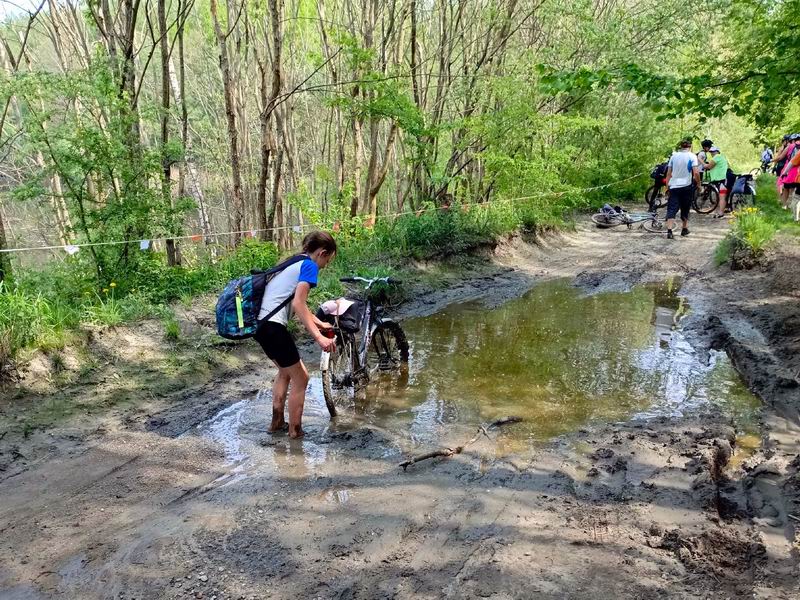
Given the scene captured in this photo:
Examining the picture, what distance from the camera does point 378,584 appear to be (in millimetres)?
2787

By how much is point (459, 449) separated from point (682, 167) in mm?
10227

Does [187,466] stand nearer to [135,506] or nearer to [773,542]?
[135,506]

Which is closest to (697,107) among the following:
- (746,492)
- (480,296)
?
(746,492)

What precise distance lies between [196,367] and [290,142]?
533 inches

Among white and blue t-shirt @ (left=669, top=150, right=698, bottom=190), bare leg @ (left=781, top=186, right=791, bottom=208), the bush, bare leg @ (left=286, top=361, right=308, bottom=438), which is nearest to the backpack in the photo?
bare leg @ (left=286, top=361, right=308, bottom=438)

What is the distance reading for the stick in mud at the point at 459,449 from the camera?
4.12m

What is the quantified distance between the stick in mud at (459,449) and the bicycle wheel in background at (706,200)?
13154mm

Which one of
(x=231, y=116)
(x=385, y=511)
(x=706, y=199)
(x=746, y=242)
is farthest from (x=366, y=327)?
(x=706, y=199)

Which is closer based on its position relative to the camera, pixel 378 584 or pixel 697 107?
pixel 378 584

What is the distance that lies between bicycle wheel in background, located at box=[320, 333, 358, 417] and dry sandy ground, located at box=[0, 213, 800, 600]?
0.28m

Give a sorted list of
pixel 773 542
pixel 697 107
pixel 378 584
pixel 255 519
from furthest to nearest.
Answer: pixel 697 107
pixel 255 519
pixel 773 542
pixel 378 584

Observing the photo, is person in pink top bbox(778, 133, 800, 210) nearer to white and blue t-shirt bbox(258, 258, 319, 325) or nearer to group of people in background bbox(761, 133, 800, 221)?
group of people in background bbox(761, 133, 800, 221)

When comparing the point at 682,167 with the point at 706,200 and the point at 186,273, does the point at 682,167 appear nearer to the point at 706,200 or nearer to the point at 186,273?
the point at 706,200

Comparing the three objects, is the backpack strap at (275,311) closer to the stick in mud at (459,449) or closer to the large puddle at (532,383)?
the large puddle at (532,383)
